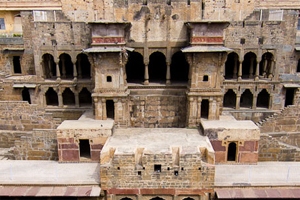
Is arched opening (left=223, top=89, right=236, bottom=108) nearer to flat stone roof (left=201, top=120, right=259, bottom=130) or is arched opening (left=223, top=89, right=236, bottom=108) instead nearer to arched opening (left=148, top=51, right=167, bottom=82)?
arched opening (left=148, top=51, right=167, bottom=82)

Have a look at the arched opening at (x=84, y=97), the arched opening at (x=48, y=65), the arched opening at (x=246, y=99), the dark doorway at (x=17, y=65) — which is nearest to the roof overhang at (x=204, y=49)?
the arched opening at (x=246, y=99)

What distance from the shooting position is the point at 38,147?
1736 cm

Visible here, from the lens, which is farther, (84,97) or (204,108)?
(84,97)

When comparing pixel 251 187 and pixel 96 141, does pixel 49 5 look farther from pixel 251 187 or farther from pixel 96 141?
pixel 251 187

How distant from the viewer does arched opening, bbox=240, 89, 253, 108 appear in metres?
23.5

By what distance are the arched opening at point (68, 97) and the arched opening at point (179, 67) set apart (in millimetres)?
9307

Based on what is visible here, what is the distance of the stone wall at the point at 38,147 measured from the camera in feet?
56.4

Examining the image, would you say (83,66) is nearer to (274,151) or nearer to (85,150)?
(85,150)

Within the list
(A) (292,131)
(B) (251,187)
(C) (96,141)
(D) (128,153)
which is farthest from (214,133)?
(A) (292,131)

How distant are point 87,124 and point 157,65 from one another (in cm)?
939

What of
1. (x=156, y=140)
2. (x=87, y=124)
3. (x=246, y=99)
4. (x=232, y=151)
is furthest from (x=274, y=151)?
(x=87, y=124)

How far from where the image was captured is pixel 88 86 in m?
22.3

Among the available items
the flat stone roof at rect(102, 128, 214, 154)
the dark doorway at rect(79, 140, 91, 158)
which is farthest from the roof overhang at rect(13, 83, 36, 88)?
the flat stone roof at rect(102, 128, 214, 154)

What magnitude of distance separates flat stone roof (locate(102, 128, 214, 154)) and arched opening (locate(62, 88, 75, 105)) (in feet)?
29.8
